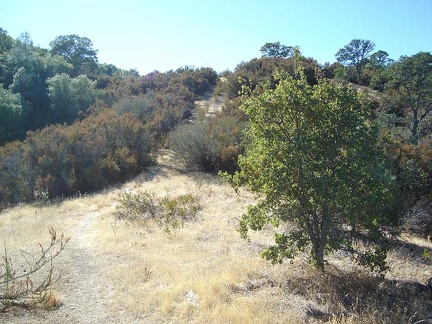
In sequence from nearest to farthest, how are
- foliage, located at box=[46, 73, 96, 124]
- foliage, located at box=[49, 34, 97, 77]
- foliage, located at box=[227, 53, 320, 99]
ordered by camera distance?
foliage, located at box=[46, 73, 96, 124] < foliage, located at box=[227, 53, 320, 99] < foliage, located at box=[49, 34, 97, 77]

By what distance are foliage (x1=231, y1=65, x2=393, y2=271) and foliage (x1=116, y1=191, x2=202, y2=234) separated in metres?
5.90

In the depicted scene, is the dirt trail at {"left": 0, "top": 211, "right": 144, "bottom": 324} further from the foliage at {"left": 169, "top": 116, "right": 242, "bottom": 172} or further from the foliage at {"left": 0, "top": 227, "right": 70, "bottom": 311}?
the foliage at {"left": 169, "top": 116, "right": 242, "bottom": 172}

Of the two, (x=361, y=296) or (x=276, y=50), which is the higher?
(x=276, y=50)

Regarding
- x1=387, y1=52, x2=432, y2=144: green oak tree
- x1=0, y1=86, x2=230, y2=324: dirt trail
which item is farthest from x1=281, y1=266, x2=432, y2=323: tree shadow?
x1=387, y1=52, x2=432, y2=144: green oak tree

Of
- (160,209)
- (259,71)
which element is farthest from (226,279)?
(259,71)

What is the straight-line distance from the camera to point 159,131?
86.4 ft

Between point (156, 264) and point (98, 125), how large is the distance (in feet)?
54.5

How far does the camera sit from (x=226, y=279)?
7.09 metres

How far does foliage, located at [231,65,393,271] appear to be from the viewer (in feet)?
21.0

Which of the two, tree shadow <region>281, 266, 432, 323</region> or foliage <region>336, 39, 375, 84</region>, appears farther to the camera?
foliage <region>336, 39, 375, 84</region>

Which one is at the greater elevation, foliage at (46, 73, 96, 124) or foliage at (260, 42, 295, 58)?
foliage at (260, 42, 295, 58)

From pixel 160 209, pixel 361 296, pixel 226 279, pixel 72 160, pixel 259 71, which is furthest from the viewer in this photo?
pixel 259 71

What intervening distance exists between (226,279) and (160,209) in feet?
22.9

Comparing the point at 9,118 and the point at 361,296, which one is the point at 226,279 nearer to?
the point at 361,296
